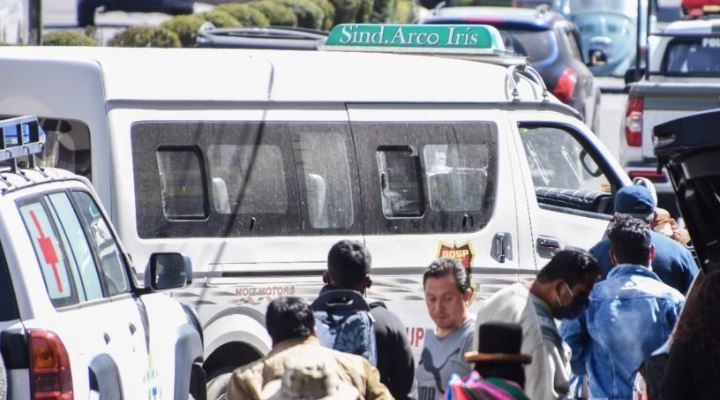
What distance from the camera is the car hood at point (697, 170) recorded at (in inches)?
202

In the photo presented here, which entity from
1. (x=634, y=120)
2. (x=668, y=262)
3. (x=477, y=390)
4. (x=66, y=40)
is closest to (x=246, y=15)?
(x=66, y=40)

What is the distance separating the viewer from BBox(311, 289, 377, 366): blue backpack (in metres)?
6.41

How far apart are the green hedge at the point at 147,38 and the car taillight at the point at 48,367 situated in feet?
53.6

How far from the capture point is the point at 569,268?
6102 mm

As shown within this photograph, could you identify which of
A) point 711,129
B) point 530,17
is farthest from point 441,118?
point 530,17

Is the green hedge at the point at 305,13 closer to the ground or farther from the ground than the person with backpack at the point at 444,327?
farther from the ground

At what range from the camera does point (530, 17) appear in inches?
725

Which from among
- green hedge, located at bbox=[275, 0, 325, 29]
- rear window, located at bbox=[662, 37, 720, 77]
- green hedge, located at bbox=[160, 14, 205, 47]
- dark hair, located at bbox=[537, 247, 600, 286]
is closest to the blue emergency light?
dark hair, located at bbox=[537, 247, 600, 286]

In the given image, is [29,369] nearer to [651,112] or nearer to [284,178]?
[284,178]

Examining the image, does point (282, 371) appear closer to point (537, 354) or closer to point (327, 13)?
point (537, 354)

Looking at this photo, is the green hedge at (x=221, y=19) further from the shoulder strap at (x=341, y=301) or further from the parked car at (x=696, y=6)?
the shoulder strap at (x=341, y=301)

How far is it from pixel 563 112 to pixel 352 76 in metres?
1.39

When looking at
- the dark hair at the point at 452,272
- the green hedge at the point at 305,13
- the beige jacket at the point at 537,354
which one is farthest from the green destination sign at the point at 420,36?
the green hedge at the point at 305,13

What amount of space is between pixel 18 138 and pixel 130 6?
26.3 m
